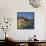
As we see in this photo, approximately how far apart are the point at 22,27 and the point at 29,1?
1.20 meters

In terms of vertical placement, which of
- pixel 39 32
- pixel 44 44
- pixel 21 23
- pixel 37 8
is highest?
pixel 37 8

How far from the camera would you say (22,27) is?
19.9 ft

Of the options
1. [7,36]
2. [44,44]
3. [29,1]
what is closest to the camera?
[44,44]

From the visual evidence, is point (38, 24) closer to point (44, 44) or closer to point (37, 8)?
point (37, 8)

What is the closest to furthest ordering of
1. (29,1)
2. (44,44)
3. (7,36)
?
(44,44) < (7,36) < (29,1)

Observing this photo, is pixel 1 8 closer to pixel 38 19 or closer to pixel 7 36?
pixel 7 36

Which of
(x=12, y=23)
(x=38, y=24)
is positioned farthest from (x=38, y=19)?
(x=12, y=23)

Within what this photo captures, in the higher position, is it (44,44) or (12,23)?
(12,23)

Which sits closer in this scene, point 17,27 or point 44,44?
point 44,44

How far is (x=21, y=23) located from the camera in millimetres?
6086

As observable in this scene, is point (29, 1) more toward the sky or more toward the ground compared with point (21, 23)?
more toward the sky

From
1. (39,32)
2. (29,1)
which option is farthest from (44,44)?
(29,1)

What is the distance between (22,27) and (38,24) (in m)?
0.71

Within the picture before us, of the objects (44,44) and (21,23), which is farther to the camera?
(21,23)
